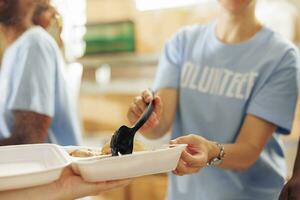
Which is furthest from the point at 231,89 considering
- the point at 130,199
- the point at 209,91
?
the point at 130,199

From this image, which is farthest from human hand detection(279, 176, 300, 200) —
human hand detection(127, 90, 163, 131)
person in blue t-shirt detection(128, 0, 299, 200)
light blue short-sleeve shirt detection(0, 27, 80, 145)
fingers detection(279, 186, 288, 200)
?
light blue short-sleeve shirt detection(0, 27, 80, 145)

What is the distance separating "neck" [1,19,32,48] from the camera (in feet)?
2.23

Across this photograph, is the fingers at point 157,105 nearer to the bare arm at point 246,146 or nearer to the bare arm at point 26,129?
the bare arm at point 246,146

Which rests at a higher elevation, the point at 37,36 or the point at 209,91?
the point at 37,36

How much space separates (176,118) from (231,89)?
0.42 ft

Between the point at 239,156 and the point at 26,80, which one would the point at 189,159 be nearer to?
the point at 239,156

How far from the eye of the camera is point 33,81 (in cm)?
68

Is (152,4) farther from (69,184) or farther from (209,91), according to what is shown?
(69,184)

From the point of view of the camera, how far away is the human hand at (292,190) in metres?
0.55

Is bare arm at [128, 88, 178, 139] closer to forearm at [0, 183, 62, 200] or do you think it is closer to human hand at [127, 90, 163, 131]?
human hand at [127, 90, 163, 131]

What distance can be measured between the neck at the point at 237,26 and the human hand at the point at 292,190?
30 cm

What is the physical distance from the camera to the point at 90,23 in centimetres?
125

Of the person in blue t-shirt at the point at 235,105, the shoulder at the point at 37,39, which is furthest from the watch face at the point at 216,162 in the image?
the shoulder at the point at 37,39

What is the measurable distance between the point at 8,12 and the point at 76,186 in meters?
0.31
